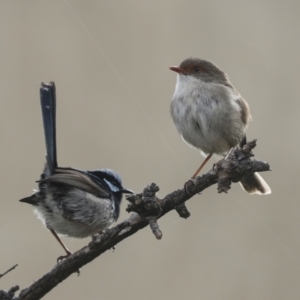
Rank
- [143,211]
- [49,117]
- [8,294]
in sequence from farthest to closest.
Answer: [49,117], [143,211], [8,294]

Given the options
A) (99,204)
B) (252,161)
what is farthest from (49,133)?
(252,161)

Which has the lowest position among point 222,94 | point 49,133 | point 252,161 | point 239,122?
point 252,161

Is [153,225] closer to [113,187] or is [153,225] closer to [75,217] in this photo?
[75,217]

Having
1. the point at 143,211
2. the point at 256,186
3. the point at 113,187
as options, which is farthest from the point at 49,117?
the point at 256,186

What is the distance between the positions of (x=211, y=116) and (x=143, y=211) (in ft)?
4.86

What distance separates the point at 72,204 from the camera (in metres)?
2.93

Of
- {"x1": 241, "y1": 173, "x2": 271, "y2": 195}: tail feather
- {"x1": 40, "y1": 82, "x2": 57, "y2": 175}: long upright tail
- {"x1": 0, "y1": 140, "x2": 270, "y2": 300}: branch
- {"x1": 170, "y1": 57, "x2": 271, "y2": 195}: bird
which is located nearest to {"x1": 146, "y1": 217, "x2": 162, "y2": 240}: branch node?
{"x1": 0, "y1": 140, "x2": 270, "y2": 300}: branch

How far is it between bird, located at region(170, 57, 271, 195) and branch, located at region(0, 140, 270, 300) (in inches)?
52.2

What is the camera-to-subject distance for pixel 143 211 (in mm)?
1678

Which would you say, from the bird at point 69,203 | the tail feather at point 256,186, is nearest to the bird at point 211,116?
the tail feather at point 256,186

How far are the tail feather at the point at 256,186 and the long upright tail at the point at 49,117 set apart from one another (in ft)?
4.43

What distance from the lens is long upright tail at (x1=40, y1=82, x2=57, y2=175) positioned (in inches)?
103

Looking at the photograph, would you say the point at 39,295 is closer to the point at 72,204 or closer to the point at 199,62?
the point at 72,204

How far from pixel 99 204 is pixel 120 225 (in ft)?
4.44
